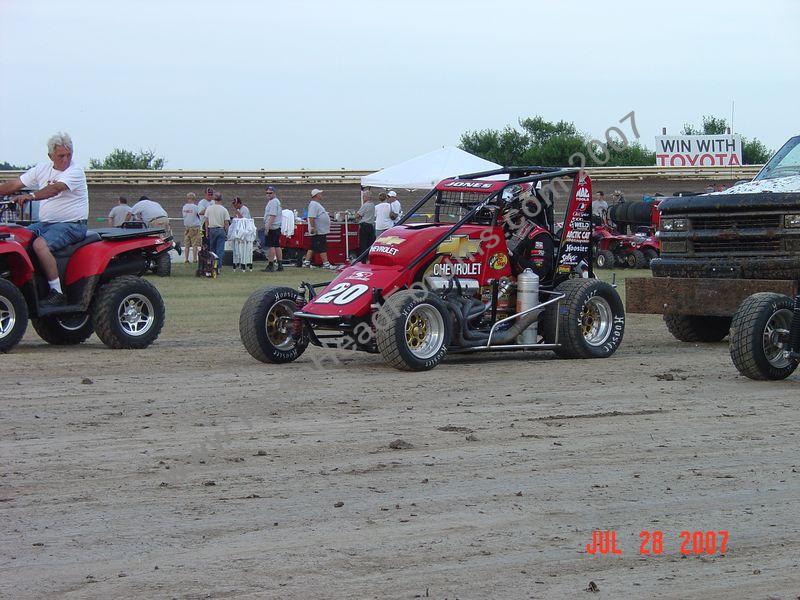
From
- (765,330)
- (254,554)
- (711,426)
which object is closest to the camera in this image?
(254,554)

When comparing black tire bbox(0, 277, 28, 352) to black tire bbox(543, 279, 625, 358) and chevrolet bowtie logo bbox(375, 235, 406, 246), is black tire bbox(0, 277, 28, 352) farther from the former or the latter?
black tire bbox(543, 279, 625, 358)

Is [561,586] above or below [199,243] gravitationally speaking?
below

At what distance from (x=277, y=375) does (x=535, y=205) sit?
9.74 feet

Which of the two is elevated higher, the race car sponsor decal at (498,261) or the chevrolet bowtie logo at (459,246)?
the chevrolet bowtie logo at (459,246)

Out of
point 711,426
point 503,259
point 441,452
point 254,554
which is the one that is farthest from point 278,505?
point 503,259

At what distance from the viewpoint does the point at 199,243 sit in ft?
90.5

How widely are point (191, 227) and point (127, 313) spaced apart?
49.5 feet

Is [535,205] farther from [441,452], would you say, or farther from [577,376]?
[441,452]

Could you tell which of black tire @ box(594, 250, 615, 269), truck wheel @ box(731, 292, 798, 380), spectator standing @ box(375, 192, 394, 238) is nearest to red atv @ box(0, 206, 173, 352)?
truck wheel @ box(731, 292, 798, 380)

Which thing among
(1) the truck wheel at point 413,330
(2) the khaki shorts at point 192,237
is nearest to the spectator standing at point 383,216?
(2) the khaki shorts at point 192,237

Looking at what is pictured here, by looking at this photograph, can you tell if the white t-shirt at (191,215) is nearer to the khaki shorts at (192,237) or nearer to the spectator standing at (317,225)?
the khaki shorts at (192,237)

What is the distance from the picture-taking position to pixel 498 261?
10.6 m

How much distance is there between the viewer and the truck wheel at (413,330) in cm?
952

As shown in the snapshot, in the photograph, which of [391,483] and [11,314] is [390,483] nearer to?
[391,483]
